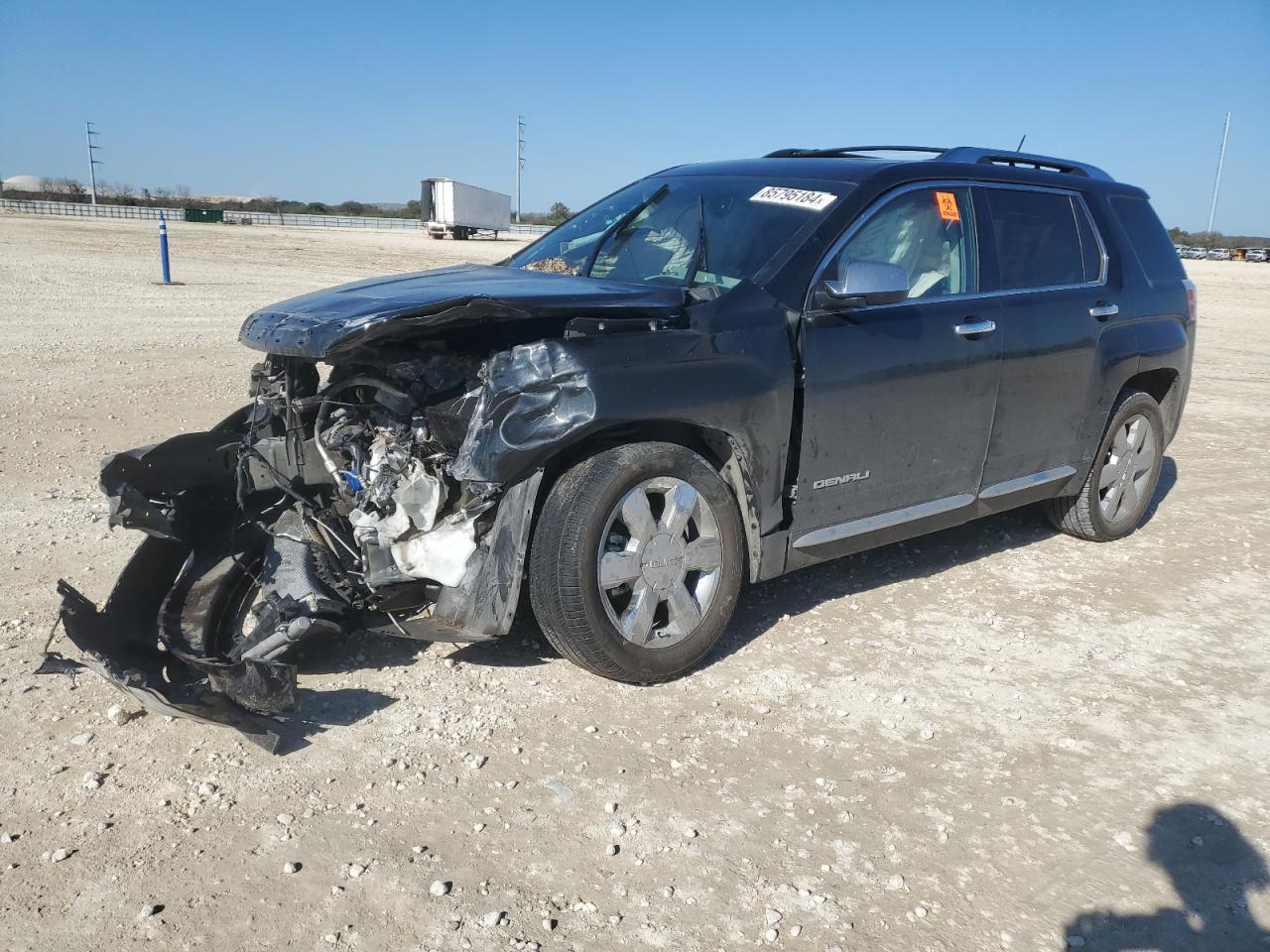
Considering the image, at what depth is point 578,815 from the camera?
307 centimetres

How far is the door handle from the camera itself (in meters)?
4.51

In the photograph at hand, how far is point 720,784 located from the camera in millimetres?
3264

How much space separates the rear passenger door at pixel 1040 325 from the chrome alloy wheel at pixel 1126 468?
465 mm

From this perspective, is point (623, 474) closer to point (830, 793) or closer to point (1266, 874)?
point (830, 793)

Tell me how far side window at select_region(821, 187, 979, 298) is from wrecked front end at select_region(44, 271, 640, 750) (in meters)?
1.68

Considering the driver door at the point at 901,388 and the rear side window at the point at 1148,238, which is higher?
the rear side window at the point at 1148,238

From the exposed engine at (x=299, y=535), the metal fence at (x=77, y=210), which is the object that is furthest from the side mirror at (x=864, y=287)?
the metal fence at (x=77, y=210)

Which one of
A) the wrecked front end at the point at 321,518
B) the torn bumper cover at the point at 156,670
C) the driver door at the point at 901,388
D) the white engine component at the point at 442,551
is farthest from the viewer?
the driver door at the point at 901,388

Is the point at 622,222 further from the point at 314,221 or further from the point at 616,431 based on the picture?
the point at 314,221

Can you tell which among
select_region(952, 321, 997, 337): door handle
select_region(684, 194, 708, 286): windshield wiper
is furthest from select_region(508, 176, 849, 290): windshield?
select_region(952, 321, 997, 337): door handle

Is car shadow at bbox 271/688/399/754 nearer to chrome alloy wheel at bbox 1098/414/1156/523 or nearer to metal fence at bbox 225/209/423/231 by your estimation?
chrome alloy wheel at bbox 1098/414/1156/523

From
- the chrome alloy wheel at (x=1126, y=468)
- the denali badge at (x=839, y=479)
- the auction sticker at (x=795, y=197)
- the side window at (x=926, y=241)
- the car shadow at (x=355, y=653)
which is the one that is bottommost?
the car shadow at (x=355, y=653)

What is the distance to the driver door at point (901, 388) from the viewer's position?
13.5 feet

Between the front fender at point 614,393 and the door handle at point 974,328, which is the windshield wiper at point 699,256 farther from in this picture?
the door handle at point 974,328
